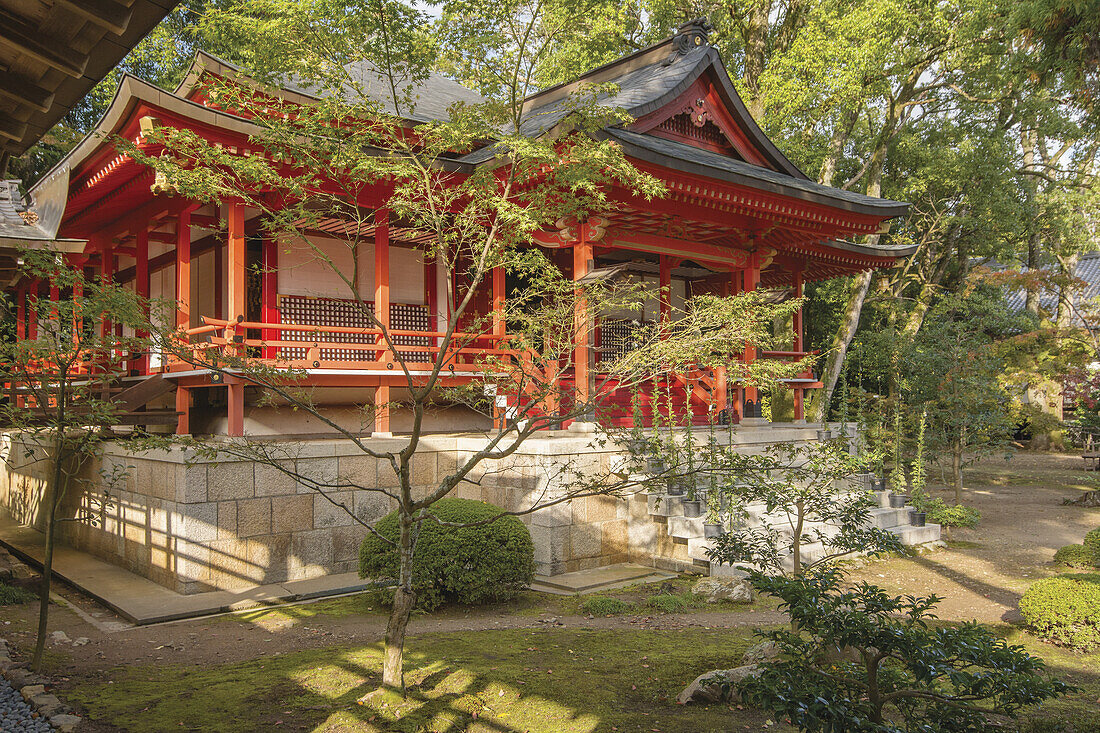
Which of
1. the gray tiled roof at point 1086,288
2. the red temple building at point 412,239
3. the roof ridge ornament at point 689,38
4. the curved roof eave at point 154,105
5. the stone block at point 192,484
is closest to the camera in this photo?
the curved roof eave at point 154,105

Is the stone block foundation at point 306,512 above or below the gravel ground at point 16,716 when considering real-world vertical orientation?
above

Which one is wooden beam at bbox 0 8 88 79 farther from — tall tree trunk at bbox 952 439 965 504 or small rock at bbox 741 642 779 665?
tall tree trunk at bbox 952 439 965 504

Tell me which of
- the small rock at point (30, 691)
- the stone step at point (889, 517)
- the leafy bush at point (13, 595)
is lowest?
the leafy bush at point (13, 595)

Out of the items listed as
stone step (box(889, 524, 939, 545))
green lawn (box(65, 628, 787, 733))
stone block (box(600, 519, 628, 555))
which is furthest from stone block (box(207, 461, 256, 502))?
stone step (box(889, 524, 939, 545))

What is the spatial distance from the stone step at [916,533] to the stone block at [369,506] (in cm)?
697

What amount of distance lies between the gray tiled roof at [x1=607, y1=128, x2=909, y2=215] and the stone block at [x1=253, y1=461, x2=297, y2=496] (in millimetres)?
5548

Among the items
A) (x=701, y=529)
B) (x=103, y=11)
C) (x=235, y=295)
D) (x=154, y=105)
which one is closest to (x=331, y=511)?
(x=235, y=295)

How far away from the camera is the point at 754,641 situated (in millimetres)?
6062

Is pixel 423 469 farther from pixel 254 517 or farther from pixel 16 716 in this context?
pixel 16 716

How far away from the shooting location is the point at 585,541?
8977 mm

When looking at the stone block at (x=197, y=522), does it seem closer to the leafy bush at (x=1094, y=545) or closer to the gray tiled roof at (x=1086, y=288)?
the leafy bush at (x=1094, y=545)

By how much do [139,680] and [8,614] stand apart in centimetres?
335

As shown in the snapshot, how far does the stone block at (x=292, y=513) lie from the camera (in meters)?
8.44

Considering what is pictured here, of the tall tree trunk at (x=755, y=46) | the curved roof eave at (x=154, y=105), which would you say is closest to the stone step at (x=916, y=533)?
the curved roof eave at (x=154, y=105)
